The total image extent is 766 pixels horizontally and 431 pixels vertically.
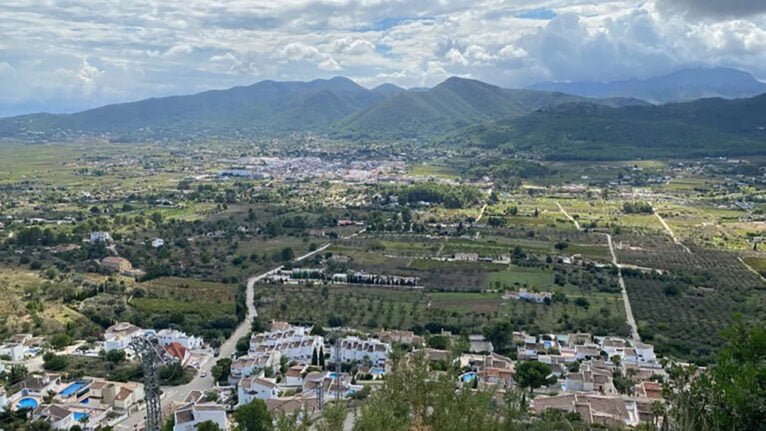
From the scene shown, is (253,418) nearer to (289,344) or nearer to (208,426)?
(208,426)

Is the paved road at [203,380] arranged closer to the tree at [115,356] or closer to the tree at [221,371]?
the tree at [221,371]

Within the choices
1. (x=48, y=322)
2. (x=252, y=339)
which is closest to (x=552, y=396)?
(x=252, y=339)

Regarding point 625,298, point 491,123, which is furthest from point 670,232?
point 491,123

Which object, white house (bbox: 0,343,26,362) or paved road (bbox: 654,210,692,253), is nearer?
white house (bbox: 0,343,26,362)

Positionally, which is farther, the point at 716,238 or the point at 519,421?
the point at 716,238

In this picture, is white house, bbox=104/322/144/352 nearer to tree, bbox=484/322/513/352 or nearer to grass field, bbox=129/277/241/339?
grass field, bbox=129/277/241/339

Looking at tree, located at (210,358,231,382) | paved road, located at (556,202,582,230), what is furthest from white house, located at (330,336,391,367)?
paved road, located at (556,202,582,230)

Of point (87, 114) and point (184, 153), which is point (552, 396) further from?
point (87, 114)
